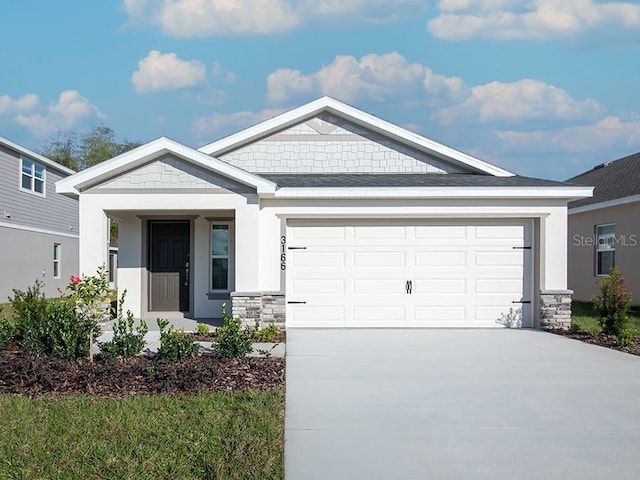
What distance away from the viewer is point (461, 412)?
6.14 metres

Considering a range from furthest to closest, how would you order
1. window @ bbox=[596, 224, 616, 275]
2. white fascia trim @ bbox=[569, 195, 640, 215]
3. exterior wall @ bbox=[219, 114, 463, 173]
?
window @ bbox=[596, 224, 616, 275] → white fascia trim @ bbox=[569, 195, 640, 215] → exterior wall @ bbox=[219, 114, 463, 173]

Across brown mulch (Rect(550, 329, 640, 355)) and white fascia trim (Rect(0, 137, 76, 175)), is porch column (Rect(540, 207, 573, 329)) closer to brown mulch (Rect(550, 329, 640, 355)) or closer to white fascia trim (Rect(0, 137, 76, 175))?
brown mulch (Rect(550, 329, 640, 355))

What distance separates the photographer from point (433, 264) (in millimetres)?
12648

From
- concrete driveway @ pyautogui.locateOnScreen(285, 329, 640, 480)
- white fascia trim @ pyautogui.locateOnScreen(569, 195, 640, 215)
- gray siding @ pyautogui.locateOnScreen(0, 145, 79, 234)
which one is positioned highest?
gray siding @ pyautogui.locateOnScreen(0, 145, 79, 234)

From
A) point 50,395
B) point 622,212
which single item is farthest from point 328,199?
point 622,212

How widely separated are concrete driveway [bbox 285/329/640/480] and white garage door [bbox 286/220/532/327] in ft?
7.55

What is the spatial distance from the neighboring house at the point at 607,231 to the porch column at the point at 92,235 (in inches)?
537

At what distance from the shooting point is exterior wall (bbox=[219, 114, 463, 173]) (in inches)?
570

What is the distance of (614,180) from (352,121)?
10.4 meters

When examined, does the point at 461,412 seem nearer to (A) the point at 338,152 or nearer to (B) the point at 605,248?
(A) the point at 338,152

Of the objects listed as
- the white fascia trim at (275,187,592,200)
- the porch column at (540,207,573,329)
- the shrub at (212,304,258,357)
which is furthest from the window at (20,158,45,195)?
the porch column at (540,207,573,329)

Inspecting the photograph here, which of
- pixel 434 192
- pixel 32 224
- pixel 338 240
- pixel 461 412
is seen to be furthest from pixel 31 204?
pixel 461 412

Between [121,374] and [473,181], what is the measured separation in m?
8.51

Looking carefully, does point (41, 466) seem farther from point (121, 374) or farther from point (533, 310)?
point (533, 310)
